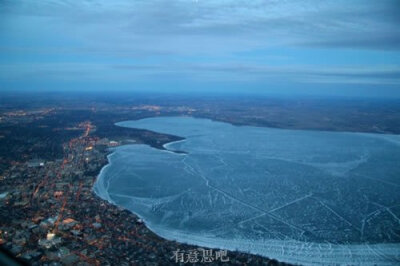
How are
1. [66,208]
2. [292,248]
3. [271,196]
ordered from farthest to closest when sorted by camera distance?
1. [271,196]
2. [66,208]
3. [292,248]

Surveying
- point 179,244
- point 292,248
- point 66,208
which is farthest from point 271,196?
point 66,208

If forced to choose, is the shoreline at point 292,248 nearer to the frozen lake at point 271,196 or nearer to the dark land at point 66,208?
the frozen lake at point 271,196

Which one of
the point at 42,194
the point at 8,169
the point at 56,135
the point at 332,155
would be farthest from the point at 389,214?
the point at 56,135

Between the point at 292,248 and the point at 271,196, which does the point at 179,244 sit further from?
the point at 271,196

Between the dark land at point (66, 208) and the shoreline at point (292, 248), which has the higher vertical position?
the dark land at point (66, 208)

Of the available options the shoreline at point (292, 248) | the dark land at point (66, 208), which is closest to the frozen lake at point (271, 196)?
the shoreline at point (292, 248)

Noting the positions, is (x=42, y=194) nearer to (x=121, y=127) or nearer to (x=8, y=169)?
(x=8, y=169)

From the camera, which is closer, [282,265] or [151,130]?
[282,265]

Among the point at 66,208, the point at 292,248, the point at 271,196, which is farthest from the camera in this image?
the point at 271,196
